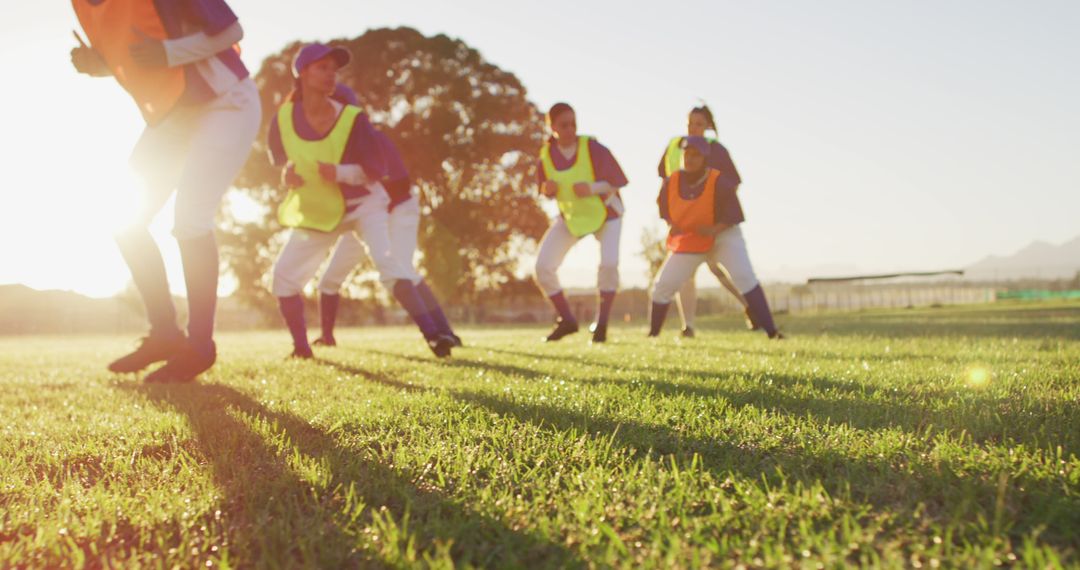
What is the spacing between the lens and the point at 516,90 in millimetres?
32844

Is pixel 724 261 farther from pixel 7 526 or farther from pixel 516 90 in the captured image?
pixel 516 90

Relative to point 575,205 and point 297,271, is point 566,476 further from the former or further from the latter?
point 575,205

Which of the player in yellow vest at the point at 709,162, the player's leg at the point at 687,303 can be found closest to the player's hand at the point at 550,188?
the player in yellow vest at the point at 709,162

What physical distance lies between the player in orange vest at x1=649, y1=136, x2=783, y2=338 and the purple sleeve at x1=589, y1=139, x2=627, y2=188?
1.89 ft

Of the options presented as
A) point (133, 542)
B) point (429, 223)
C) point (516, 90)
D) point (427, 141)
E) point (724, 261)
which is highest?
point (516, 90)

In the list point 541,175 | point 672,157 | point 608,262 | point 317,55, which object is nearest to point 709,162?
point 672,157

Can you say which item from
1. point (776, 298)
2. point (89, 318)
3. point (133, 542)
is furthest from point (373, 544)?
point (776, 298)

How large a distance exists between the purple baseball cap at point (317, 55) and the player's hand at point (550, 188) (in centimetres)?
286

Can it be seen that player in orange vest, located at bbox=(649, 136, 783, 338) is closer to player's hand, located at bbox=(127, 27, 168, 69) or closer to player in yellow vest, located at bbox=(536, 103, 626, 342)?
player in yellow vest, located at bbox=(536, 103, 626, 342)

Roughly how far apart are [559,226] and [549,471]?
6426mm

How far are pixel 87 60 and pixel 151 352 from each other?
169 centimetres

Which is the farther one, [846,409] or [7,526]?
[846,409]

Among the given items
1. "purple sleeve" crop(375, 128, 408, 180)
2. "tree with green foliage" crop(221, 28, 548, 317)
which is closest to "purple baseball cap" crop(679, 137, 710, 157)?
"purple sleeve" crop(375, 128, 408, 180)

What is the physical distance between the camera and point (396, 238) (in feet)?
20.9
